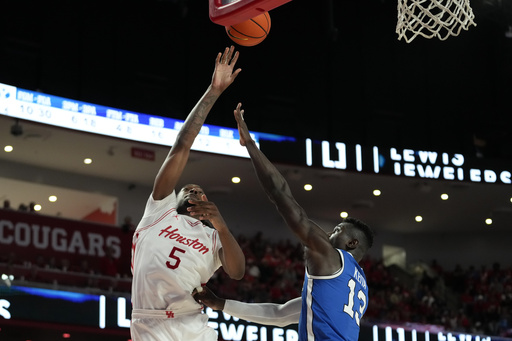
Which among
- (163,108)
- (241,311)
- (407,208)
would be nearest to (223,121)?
(163,108)

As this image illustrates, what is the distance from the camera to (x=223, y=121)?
20031 mm

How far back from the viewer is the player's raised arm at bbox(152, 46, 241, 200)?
515 cm

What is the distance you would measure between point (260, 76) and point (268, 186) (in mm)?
16427

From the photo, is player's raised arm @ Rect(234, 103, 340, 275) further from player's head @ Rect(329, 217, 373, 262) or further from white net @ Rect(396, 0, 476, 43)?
white net @ Rect(396, 0, 476, 43)

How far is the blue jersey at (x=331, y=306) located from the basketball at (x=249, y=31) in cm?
262

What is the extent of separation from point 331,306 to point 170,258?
1.05 m

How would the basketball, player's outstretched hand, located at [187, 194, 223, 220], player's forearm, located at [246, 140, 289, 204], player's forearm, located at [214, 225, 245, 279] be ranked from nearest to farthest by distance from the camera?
player's outstretched hand, located at [187, 194, 223, 220] < player's forearm, located at [246, 140, 289, 204] < player's forearm, located at [214, 225, 245, 279] < the basketball

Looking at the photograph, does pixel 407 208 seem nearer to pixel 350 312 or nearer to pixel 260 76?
pixel 260 76

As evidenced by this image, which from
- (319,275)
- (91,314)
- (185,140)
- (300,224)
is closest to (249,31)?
(185,140)

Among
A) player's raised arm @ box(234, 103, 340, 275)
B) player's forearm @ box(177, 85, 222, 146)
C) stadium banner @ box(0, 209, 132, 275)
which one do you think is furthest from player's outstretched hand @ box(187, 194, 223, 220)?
stadium banner @ box(0, 209, 132, 275)

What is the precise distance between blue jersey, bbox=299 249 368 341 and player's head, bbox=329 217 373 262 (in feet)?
0.48

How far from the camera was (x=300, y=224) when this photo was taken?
16.0 feet

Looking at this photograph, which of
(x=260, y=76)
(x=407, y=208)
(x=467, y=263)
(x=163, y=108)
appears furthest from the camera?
(x=467, y=263)

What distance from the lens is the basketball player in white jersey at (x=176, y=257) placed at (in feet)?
16.4
